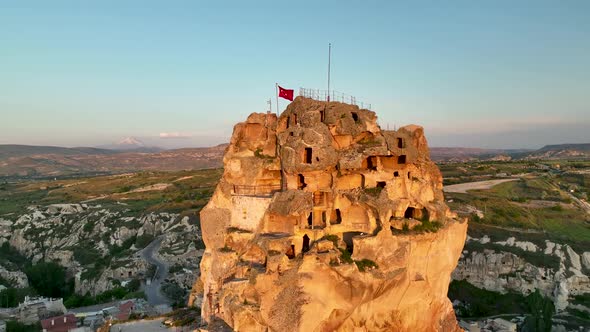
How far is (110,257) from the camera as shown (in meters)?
63.6

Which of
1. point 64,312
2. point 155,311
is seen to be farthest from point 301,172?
point 64,312

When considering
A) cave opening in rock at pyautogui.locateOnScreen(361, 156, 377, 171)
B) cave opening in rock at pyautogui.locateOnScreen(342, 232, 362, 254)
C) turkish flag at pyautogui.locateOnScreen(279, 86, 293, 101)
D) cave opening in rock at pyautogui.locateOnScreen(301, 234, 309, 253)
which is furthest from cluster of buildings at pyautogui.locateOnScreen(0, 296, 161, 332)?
cave opening in rock at pyautogui.locateOnScreen(361, 156, 377, 171)

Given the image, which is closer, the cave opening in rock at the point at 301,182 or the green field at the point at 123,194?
the cave opening in rock at the point at 301,182

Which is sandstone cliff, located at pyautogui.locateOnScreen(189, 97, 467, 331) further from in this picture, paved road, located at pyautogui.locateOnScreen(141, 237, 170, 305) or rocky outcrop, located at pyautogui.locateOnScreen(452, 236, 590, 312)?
paved road, located at pyautogui.locateOnScreen(141, 237, 170, 305)

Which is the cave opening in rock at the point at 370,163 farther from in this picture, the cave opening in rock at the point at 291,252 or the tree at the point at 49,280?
the tree at the point at 49,280

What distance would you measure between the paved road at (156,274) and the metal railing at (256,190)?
2717 cm

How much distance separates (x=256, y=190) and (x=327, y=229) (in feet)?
16.8

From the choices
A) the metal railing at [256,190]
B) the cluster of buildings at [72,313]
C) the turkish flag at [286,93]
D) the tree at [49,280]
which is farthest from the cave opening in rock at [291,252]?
the tree at [49,280]

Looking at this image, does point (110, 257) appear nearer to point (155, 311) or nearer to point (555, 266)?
point (155, 311)

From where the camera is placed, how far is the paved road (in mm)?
47312

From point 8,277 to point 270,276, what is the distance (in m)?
53.0

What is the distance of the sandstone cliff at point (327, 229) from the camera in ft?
63.7

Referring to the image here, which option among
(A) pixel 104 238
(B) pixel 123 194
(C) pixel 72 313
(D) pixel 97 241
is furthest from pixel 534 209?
(B) pixel 123 194

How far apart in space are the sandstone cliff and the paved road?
2567 centimetres
